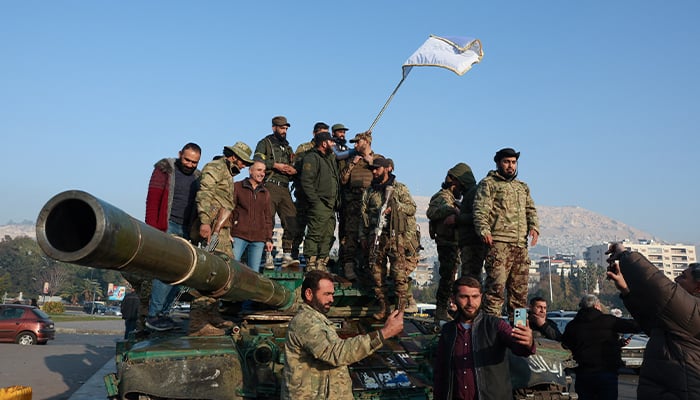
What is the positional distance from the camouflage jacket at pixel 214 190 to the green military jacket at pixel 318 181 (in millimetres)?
2389

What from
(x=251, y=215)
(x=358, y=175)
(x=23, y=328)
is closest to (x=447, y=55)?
(x=358, y=175)

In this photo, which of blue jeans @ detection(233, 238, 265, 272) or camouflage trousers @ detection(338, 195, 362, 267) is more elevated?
camouflage trousers @ detection(338, 195, 362, 267)

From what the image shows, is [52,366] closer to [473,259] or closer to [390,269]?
[390,269]

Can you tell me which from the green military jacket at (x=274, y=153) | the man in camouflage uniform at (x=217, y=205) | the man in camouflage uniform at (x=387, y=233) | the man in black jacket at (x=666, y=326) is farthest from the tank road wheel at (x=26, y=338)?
the man in black jacket at (x=666, y=326)

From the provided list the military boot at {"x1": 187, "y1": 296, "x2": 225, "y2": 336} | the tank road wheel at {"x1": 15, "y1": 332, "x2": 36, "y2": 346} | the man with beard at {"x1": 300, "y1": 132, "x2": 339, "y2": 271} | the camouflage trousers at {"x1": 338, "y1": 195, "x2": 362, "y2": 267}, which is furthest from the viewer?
the tank road wheel at {"x1": 15, "y1": 332, "x2": 36, "y2": 346}

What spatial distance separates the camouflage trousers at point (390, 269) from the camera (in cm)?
834

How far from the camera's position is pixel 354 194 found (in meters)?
10.7

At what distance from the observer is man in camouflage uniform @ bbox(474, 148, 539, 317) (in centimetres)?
804

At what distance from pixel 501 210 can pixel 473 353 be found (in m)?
3.70

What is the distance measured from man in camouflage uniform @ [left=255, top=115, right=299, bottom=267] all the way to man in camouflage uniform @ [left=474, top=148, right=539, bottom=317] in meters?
3.86

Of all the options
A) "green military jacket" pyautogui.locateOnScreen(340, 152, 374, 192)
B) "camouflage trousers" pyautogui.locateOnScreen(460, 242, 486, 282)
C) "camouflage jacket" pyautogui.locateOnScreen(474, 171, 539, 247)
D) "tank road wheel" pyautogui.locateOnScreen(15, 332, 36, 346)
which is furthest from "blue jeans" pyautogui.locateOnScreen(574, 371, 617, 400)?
"tank road wheel" pyautogui.locateOnScreen(15, 332, 36, 346)

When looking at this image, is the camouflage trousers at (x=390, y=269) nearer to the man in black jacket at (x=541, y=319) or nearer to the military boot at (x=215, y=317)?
the man in black jacket at (x=541, y=319)

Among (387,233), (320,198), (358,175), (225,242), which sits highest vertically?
(358,175)

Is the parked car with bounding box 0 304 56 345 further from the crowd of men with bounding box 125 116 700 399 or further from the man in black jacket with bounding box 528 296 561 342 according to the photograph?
the man in black jacket with bounding box 528 296 561 342
